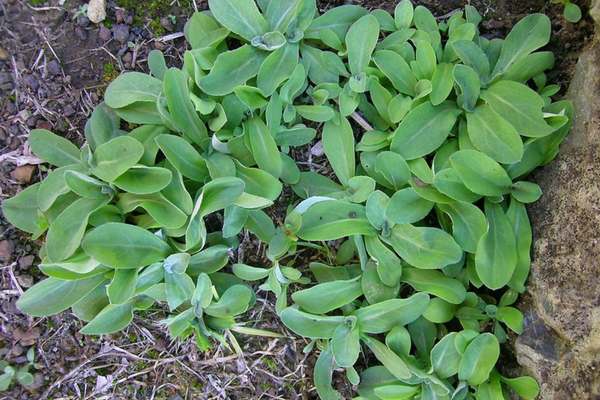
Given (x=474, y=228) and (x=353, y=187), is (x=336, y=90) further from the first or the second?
(x=474, y=228)

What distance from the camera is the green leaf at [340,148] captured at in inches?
89.1

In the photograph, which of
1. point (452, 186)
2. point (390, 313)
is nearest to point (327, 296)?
point (390, 313)

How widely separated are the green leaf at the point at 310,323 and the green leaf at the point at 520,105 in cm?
87

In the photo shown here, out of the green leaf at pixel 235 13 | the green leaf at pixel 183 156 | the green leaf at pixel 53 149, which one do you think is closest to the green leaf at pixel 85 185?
the green leaf at pixel 53 149

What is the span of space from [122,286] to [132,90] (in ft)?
2.23

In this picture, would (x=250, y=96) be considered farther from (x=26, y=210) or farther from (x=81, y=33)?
(x=26, y=210)

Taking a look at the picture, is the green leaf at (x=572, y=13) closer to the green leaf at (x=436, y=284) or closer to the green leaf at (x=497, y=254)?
the green leaf at (x=497, y=254)

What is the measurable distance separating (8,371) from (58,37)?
129 cm

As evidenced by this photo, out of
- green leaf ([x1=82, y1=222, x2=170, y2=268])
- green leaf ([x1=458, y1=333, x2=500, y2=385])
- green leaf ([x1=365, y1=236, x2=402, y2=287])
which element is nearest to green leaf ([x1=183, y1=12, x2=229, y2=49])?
green leaf ([x1=82, y1=222, x2=170, y2=268])

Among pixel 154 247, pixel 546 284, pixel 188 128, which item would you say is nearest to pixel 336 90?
pixel 188 128

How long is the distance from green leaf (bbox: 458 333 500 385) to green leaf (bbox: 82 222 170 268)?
108 centimetres

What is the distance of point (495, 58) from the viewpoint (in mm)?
2309

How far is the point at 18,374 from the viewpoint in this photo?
8.01ft

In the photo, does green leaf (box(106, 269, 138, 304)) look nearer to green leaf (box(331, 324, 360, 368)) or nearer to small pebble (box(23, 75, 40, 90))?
green leaf (box(331, 324, 360, 368))
